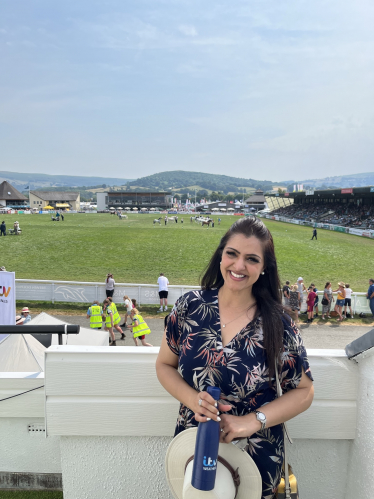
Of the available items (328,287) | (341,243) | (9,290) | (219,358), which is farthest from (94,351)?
(341,243)

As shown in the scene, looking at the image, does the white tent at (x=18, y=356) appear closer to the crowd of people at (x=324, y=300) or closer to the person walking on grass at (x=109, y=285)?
the person walking on grass at (x=109, y=285)

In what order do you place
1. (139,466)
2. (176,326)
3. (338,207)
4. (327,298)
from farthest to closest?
(338,207), (327,298), (139,466), (176,326)

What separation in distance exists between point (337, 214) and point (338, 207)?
390cm

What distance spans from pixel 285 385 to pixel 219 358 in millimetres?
291

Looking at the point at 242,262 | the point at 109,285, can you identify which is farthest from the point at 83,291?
the point at 242,262

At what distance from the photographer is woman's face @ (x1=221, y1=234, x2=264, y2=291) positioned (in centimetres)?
160

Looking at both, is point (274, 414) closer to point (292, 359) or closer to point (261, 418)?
point (261, 418)

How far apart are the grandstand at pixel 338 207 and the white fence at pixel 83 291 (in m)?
38.2

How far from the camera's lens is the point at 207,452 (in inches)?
51.8

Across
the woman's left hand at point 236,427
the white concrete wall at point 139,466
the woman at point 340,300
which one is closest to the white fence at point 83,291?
the woman at point 340,300

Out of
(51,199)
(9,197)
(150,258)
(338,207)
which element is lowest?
(150,258)

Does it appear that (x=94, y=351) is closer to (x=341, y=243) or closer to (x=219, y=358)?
(x=219, y=358)

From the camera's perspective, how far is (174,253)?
25.0m

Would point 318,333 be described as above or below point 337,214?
below
